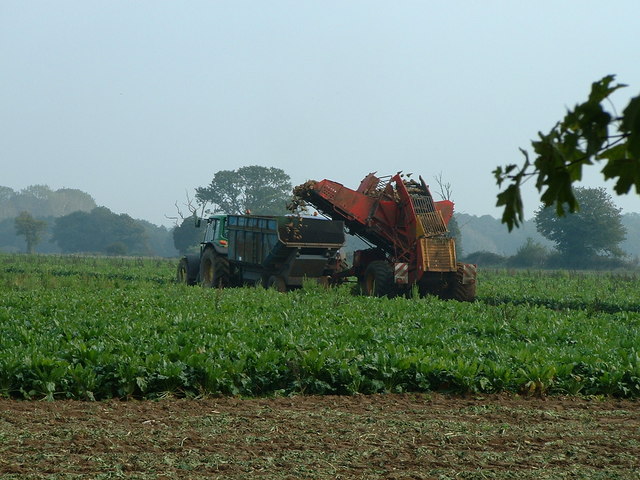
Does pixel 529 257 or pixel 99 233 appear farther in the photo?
pixel 99 233

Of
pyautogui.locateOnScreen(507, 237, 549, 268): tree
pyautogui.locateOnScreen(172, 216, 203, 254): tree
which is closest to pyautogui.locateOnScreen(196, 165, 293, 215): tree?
pyautogui.locateOnScreen(172, 216, 203, 254): tree

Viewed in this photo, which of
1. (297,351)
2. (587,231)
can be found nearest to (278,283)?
(297,351)

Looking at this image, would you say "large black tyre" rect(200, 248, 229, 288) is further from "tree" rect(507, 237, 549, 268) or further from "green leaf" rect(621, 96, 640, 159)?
"tree" rect(507, 237, 549, 268)

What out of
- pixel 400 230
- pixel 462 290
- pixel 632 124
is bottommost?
pixel 462 290

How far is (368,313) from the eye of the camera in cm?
1530

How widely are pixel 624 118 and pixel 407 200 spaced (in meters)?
18.7

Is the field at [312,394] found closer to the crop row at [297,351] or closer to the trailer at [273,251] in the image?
the crop row at [297,351]

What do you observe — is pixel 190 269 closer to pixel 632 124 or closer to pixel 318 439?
pixel 318 439

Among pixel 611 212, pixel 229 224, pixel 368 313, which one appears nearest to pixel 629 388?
pixel 368 313

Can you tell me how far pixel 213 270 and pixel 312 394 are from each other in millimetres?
15705

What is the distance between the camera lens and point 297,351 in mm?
10078

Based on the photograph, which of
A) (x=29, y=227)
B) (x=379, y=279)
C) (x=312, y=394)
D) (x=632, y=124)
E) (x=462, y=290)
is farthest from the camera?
(x=29, y=227)

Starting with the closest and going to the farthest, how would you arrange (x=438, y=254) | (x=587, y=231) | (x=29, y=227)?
1. (x=438, y=254)
2. (x=587, y=231)
3. (x=29, y=227)

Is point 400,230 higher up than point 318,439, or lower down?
higher up
